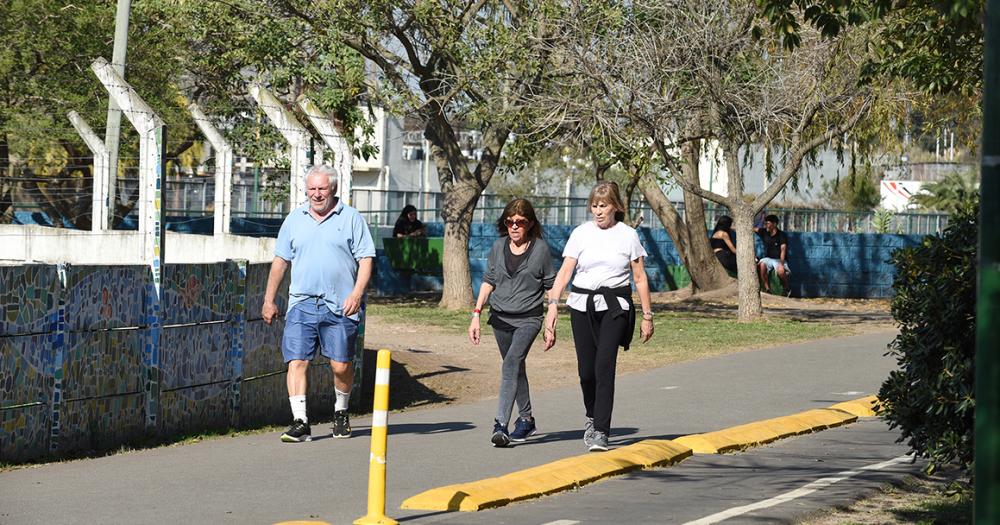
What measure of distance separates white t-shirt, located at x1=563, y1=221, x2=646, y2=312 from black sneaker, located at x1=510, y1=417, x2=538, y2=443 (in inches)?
39.3

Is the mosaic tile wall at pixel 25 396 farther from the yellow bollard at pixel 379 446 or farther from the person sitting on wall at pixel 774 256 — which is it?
the person sitting on wall at pixel 774 256

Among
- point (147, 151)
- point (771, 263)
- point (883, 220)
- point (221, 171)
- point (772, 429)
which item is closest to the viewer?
point (147, 151)

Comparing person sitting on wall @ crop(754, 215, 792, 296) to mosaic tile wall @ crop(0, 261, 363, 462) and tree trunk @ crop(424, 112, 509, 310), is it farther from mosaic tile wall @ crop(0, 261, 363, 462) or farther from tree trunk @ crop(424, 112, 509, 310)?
mosaic tile wall @ crop(0, 261, 363, 462)

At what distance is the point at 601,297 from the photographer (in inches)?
375

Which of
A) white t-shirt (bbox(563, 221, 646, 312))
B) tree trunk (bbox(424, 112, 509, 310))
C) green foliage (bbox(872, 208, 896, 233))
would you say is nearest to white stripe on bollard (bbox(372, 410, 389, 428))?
white t-shirt (bbox(563, 221, 646, 312))

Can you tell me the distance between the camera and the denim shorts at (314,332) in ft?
31.3

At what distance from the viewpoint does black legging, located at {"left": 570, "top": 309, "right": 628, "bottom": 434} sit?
9477 mm

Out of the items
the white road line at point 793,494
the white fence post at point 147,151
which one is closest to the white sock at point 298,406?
the white fence post at point 147,151

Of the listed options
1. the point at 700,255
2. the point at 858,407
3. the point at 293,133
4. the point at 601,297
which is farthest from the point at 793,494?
the point at 700,255

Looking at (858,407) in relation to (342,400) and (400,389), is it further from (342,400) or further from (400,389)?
(342,400)

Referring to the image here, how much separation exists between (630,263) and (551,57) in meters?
12.4

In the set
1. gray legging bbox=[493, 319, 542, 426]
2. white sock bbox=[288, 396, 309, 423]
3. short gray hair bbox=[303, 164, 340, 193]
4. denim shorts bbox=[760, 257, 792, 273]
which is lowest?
white sock bbox=[288, 396, 309, 423]

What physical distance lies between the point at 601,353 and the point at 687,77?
12.3 meters

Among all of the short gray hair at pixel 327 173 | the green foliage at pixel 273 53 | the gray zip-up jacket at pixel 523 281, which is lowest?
the gray zip-up jacket at pixel 523 281
